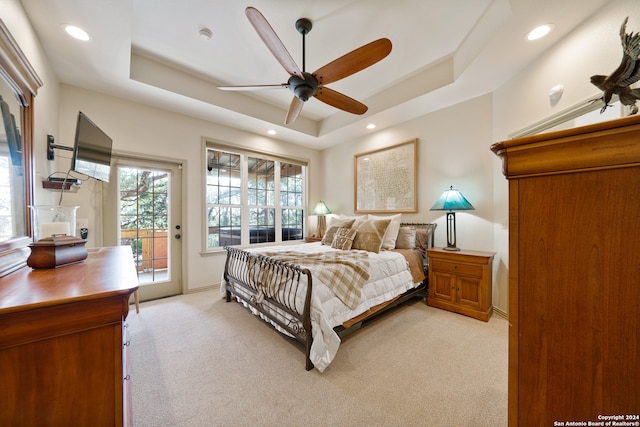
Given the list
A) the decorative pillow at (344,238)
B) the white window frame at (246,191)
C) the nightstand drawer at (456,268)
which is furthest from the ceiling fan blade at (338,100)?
the white window frame at (246,191)

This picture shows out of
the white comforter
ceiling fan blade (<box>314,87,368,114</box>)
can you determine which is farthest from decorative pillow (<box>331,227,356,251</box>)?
ceiling fan blade (<box>314,87,368,114</box>)

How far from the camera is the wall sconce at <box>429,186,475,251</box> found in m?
2.91

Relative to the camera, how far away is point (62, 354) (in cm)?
73

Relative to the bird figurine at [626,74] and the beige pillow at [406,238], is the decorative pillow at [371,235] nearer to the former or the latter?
the beige pillow at [406,238]

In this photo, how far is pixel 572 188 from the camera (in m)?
0.57

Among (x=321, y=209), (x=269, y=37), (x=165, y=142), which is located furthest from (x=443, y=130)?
(x=165, y=142)

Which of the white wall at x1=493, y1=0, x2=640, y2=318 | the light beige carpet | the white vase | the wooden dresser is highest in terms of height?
the white wall at x1=493, y1=0, x2=640, y2=318

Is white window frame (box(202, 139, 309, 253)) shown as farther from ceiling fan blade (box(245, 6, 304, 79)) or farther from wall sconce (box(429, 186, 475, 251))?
wall sconce (box(429, 186, 475, 251))

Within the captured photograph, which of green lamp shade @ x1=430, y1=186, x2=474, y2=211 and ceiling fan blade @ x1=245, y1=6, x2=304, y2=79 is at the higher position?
ceiling fan blade @ x1=245, y1=6, x2=304, y2=79

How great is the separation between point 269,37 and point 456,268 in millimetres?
3040

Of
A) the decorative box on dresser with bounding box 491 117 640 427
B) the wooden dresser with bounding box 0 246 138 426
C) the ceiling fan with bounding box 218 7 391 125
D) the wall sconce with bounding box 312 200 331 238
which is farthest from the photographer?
the wall sconce with bounding box 312 200 331 238

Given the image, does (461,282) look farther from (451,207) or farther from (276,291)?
(276,291)

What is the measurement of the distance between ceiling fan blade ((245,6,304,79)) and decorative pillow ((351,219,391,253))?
203cm

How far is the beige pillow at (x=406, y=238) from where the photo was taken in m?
3.41
